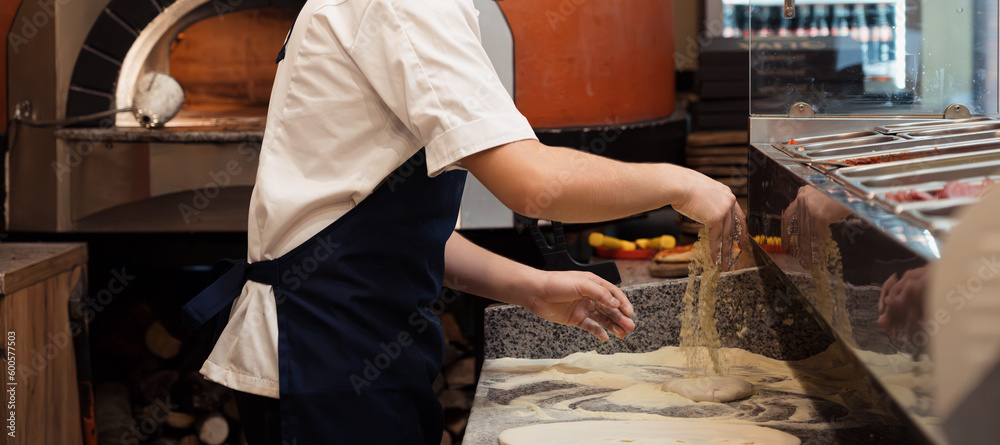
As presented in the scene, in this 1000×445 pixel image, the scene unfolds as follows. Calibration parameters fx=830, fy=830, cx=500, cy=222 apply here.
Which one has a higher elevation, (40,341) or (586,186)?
(586,186)

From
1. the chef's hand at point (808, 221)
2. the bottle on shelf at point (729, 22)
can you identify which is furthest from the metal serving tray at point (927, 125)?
the bottle on shelf at point (729, 22)

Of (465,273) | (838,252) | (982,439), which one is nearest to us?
(982,439)

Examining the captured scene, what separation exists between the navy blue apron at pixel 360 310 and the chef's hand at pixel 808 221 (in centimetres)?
42

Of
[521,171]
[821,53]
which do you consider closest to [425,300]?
[521,171]

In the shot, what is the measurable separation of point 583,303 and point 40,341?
161cm

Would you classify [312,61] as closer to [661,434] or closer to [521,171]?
[521,171]

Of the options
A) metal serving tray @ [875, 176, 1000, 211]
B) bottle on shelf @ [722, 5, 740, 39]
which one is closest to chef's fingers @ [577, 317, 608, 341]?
metal serving tray @ [875, 176, 1000, 211]

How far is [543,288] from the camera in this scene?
1217 millimetres

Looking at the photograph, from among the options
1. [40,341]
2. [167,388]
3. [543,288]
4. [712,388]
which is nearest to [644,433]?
[712,388]

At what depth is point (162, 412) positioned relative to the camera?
2.96 m

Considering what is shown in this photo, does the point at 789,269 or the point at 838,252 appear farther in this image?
the point at 789,269

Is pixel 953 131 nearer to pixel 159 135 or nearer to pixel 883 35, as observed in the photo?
pixel 883 35

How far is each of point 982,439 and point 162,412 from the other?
2931 millimetres

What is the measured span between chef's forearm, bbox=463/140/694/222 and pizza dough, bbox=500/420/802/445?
266 mm
